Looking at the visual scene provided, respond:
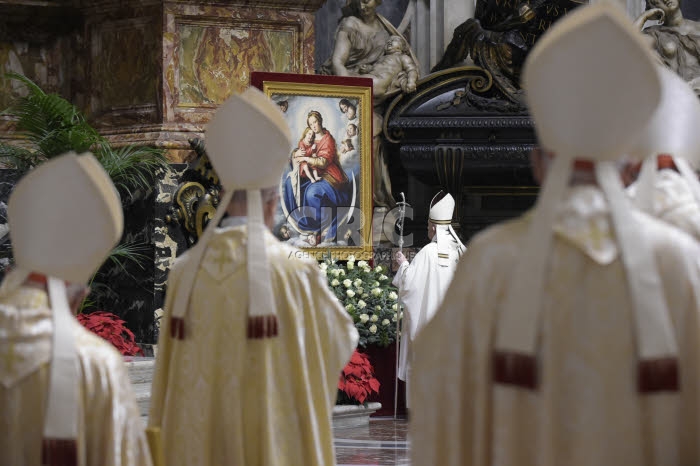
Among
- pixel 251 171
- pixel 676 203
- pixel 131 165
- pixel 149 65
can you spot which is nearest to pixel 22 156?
pixel 131 165

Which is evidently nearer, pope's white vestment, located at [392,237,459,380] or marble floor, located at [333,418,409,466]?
marble floor, located at [333,418,409,466]

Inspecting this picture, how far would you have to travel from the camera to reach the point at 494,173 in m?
15.0

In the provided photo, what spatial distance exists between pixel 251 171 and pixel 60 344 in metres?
1.58

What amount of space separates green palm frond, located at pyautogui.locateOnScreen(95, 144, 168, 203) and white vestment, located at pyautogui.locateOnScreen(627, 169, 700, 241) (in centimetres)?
626

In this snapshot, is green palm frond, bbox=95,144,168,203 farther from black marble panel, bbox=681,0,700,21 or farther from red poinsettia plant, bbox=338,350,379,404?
black marble panel, bbox=681,0,700,21

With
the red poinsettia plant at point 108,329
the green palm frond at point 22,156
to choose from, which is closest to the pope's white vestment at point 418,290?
the red poinsettia plant at point 108,329

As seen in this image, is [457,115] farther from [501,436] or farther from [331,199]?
[501,436]

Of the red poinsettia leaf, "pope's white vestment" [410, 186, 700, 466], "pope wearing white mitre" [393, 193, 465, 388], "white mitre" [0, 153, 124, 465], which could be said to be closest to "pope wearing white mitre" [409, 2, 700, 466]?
"pope's white vestment" [410, 186, 700, 466]

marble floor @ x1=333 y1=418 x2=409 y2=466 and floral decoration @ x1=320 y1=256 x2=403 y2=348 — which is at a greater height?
floral decoration @ x1=320 y1=256 x2=403 y2=348

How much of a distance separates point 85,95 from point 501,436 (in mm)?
9682

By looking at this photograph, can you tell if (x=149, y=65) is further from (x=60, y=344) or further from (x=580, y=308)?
(x=580, y=308)

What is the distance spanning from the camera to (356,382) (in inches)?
414

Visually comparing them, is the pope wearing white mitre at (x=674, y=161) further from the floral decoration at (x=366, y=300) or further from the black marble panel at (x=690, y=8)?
the black marble panel at (x=690, y=8)

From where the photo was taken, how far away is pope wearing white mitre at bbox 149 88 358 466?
5133 mm
